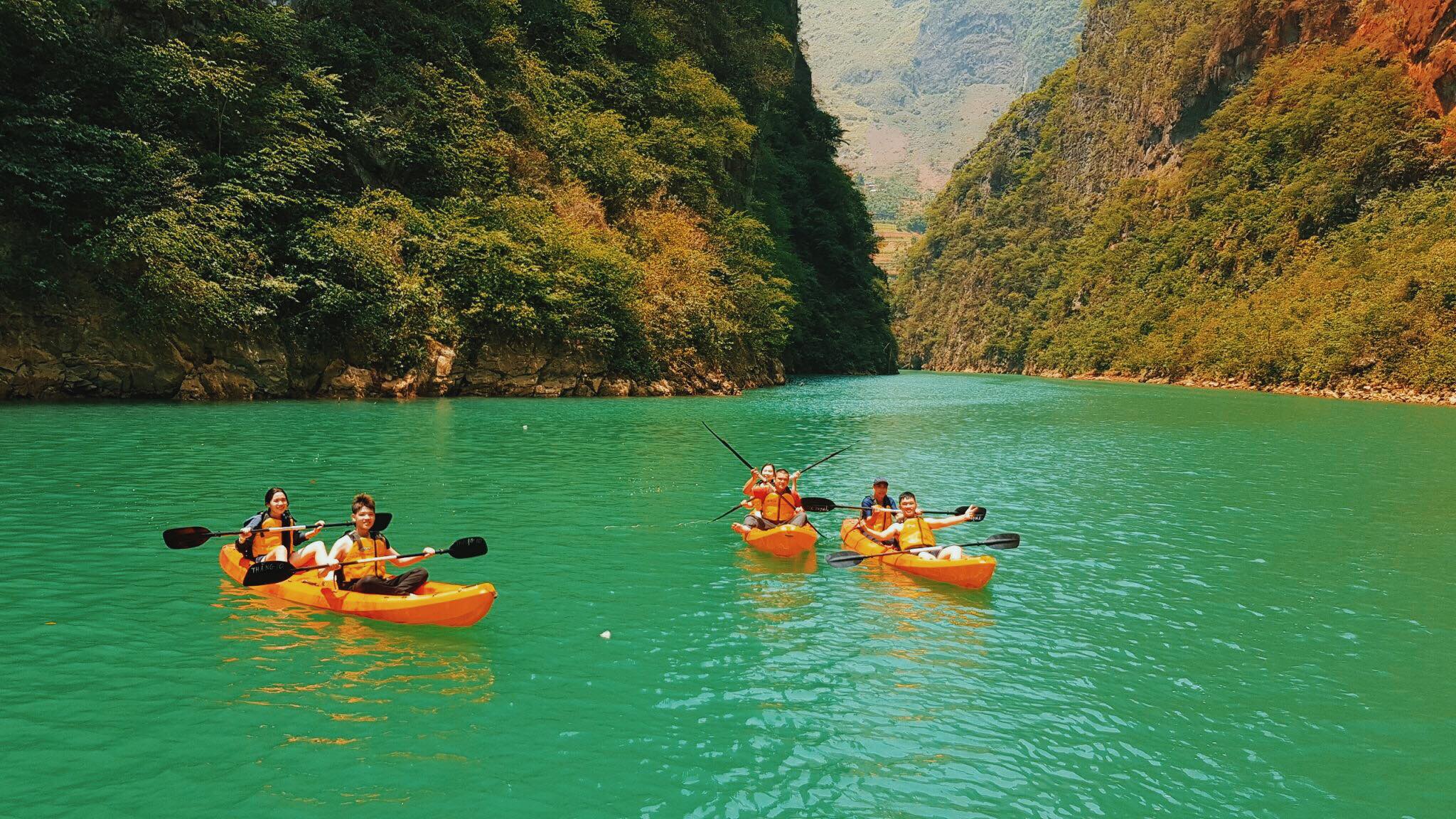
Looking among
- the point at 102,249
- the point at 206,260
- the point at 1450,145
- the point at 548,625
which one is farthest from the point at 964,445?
the point at 1450,145

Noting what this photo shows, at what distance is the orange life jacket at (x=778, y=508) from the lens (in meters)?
12.8

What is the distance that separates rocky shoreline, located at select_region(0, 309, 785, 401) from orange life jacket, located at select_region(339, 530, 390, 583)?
2448 cm

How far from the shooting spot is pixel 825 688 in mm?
7262

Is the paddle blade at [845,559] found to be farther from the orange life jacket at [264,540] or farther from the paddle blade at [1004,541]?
the orange life jacket at [264,540]

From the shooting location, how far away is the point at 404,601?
844 cm

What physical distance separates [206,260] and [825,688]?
28236 mm

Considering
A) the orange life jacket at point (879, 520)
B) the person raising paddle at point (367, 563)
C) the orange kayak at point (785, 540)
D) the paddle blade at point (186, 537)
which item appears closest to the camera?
the person raising paddle at point (367, 563)

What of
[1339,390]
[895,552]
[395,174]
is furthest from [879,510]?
[1339,390]

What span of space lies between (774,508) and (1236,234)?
70130mm

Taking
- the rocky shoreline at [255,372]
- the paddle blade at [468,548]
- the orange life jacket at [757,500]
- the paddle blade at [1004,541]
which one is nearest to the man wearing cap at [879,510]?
the paddle blade at [1004,541]

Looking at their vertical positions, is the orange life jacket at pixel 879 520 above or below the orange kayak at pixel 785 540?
above

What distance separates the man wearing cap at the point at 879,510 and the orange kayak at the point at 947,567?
51 cm

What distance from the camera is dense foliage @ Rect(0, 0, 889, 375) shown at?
27328 mm

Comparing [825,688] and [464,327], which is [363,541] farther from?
[464,327]
